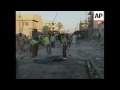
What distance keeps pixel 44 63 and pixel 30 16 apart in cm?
6530

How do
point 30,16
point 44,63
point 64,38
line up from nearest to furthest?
point 44,63, point 64,38, point 30,16

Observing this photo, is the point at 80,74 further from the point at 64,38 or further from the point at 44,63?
the point at 64,38

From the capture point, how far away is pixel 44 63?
556 inches
